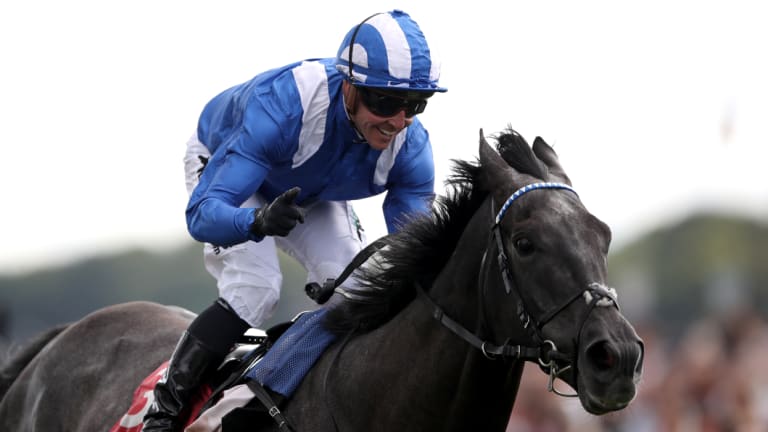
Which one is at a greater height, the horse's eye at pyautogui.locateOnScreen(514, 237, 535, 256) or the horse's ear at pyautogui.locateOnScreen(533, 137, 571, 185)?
the horse's ear at pyautogui.locateOnScreen(533, 137, 571, 185)

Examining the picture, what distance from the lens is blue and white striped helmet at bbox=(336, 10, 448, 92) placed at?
4.99 metres

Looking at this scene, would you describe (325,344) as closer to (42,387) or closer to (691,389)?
(42,387)

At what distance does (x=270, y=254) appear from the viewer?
554 cm

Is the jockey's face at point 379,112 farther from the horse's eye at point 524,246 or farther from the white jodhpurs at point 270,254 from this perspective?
the horse's eye at point 524,246

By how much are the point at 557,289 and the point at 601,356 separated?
280 millimetres

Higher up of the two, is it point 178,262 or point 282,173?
point 282,173

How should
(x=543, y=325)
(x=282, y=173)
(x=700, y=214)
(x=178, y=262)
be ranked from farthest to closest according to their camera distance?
(x=178, y=262), (x=700, y=214), (x=282, y=173), (x=543, y=325)

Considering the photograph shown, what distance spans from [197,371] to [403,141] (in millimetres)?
1333

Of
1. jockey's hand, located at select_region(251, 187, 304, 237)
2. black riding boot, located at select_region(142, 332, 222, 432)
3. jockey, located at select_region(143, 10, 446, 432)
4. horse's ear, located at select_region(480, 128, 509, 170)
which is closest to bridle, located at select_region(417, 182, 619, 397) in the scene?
horse's ear, located at select_region(480, 128, 509, 170)

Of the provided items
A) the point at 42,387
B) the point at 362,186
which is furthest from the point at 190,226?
the point at 42,387

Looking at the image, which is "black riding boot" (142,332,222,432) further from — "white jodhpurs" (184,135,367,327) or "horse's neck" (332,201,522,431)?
"horse's neck" (332,201,522,431)

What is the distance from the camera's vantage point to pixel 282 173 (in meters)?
5.48

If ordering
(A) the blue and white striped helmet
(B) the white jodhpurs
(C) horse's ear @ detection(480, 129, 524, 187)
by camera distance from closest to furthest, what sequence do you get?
(C) horse's ear @ detection(480, 129, 524, 187) → (A) the blue and white striped helmet → (B) the white jodhpurs

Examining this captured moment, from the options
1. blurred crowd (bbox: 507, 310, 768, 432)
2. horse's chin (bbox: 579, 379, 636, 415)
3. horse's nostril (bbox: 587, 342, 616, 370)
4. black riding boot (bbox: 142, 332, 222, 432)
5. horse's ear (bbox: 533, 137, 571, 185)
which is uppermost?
horse's ear (bbox: 533, 137, 571, 185)
